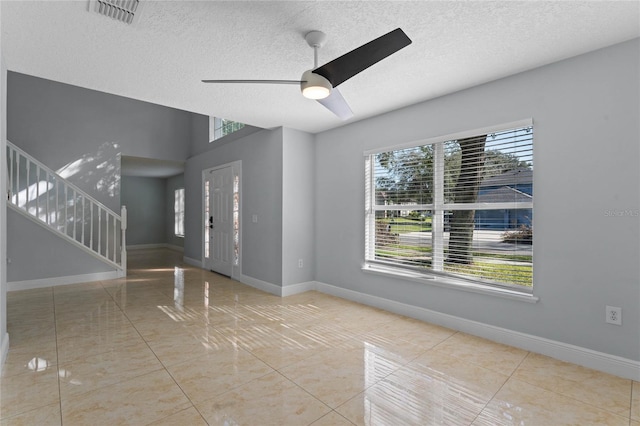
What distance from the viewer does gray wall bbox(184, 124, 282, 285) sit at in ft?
15.7

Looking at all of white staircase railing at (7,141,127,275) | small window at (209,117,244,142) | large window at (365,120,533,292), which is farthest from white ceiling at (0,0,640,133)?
small window at (209,117,244,142)

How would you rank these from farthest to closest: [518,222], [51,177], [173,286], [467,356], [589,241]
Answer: [51,177]
[173,286]
[518,222]
[467,356]
[589,241]

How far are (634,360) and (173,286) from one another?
5628 mm

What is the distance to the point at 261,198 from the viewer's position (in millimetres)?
5105

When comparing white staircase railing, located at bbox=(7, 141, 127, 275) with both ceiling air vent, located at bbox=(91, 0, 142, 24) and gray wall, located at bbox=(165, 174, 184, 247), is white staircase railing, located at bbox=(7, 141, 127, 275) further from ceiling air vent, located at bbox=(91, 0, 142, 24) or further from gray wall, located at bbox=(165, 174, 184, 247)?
ceiling air vent, located at bbox=(91, 0, 142, 24)

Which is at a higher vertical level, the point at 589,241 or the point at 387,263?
the point at 589,241

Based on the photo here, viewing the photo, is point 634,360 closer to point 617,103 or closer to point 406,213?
point 617,103

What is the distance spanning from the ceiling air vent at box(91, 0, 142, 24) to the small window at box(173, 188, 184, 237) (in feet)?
27.1

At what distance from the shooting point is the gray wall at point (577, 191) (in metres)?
2.38

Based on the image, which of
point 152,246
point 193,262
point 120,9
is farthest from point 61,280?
point 152,246

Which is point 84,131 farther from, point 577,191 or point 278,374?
point 577,191

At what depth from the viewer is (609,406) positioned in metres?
2.04

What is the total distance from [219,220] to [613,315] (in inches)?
227

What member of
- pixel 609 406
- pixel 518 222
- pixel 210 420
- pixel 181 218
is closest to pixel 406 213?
pixel 518 222
